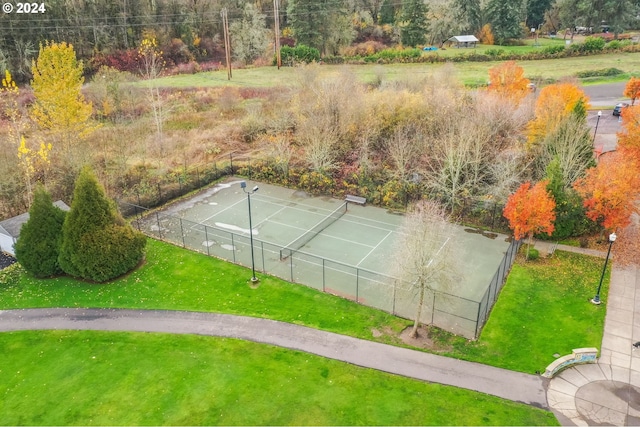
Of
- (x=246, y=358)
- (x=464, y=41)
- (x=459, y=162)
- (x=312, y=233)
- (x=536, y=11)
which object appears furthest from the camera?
(x=536, y=11)

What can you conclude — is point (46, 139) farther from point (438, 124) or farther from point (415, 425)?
point (415, 425)

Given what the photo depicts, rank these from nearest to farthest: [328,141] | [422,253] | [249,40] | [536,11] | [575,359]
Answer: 1. [575,359]
2. [422,253]
3. [328,141]
4. [249,40]
5. [536,11]

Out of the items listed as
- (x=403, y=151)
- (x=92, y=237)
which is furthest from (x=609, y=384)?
(x=92, y=237)

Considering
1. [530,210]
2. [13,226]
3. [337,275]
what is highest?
[530,210]

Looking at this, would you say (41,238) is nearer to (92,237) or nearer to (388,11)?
(92,237)

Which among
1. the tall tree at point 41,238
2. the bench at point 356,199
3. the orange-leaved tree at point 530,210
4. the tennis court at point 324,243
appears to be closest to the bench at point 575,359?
the tennis court at point 324,243

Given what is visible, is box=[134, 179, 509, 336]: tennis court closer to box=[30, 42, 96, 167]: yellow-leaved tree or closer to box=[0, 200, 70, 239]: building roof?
box=[0, 200, 70, 239]: building roof


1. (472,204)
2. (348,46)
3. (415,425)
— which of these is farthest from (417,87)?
(348,46)
